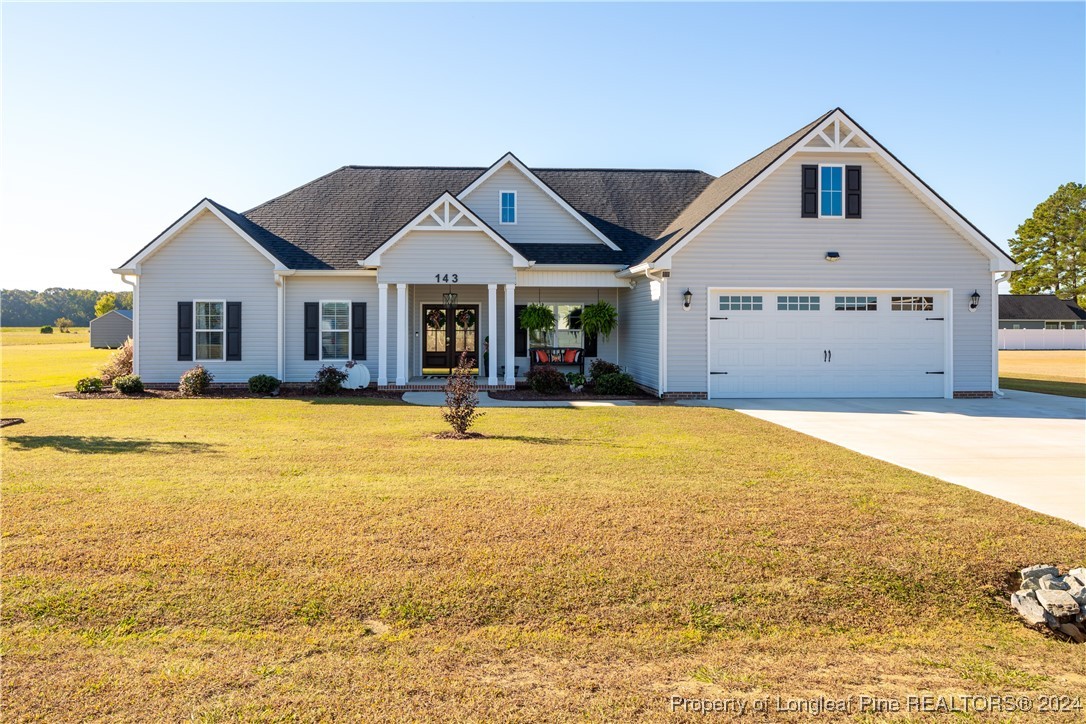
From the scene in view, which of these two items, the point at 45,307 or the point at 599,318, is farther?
the point at 45,307

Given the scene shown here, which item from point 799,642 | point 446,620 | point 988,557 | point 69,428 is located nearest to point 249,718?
point 446,620

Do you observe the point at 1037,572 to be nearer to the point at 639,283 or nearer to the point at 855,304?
the point at 855,304

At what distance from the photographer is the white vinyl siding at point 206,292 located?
1880cm

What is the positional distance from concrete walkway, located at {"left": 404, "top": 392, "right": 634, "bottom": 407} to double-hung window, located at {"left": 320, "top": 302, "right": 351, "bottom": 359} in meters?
3.10

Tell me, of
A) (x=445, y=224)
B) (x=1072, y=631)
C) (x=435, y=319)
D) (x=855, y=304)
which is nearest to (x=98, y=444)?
(x=445, y=224)

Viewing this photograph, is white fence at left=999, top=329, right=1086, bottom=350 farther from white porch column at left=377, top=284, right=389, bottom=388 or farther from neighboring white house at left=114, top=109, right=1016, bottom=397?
white porch column at left=377, top=284, right=389, bottom=388

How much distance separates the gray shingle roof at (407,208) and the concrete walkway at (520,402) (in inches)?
183

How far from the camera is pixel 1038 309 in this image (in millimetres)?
58812

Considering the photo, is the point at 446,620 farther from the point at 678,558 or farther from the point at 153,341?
the point at 153,341

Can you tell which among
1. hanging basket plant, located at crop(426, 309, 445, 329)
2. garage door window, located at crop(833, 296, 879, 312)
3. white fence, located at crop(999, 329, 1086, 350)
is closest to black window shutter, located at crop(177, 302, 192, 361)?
hanging basket plant, located at crop(426, 309, 445, 329)

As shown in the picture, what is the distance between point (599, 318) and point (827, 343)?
5.99 m

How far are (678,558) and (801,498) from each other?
7.81 feet

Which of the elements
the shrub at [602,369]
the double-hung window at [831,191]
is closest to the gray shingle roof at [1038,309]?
the double-hung window at [831,191]

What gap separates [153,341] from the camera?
62.5ft
